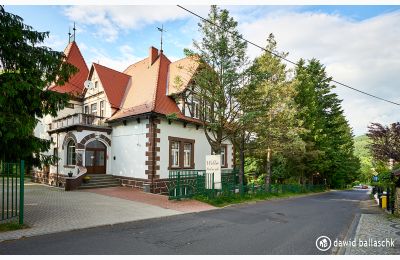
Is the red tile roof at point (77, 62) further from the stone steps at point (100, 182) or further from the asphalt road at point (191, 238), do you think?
the asphalt road at point (191, 238)

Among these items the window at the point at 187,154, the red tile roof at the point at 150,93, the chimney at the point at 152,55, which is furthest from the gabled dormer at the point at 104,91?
the window at the point at 187,154

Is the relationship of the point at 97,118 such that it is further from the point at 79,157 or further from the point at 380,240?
the point at 380,240

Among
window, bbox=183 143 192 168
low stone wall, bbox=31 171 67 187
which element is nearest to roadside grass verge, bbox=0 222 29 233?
low stone wall, bbox=31 171 67 187

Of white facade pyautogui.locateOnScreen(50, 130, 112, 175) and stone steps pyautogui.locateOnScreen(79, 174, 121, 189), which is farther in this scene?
white facade pyautogui.locateOnScreen(50, 130, 112, 175)

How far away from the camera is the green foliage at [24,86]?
26.7 feet

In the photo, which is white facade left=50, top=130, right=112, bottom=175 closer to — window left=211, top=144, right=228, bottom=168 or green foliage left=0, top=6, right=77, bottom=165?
window left=211, top=144, right=228, bottom=168

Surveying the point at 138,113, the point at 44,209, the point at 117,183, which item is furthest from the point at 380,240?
the point at 117,183

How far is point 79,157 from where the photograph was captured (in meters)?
19.5

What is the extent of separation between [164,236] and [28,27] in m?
8.06

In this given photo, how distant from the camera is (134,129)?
19547mm

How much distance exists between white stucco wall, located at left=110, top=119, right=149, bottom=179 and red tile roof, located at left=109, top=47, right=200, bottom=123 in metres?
0.92

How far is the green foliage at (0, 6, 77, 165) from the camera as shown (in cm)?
813

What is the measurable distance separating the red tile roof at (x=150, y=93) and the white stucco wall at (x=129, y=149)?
916 millimetres

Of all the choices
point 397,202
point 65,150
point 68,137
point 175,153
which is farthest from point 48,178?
point 397,202
